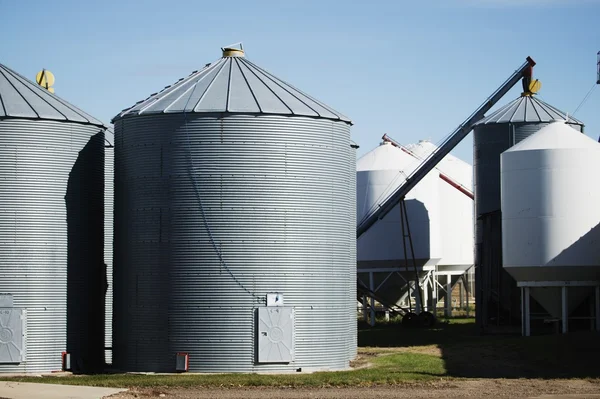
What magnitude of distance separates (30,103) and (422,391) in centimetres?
1565

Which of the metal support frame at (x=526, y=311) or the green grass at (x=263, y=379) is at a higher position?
the metal support frame at (x=526, y=311)

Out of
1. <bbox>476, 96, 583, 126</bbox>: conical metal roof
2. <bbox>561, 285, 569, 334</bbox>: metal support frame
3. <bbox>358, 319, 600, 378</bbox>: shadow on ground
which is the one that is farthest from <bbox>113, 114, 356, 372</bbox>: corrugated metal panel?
<bbox>476, 96, 583, 126</bbox>: conical metal roof

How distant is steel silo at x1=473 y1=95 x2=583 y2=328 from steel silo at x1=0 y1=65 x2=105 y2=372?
23482mm

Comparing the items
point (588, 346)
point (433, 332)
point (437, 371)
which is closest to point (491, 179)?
point (433, 332)

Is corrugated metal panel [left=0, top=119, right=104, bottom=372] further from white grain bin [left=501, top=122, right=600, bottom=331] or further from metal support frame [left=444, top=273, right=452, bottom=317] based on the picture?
metal support frame [left=444, top=273, right=452, bottom=317]

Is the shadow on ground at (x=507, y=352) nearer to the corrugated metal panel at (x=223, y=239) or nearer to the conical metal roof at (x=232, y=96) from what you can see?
the corrugated metal panel at (x=223, y=239)

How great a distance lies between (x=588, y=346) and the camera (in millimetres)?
39000

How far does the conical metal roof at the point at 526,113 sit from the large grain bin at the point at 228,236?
21408mm

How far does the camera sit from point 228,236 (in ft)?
108

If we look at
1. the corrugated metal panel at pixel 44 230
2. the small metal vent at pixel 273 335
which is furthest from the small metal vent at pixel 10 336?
the small metal vent at pixel 273 335

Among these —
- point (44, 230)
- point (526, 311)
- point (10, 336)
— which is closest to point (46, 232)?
point (44, 230)

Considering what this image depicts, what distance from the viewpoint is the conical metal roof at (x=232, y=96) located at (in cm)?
3366

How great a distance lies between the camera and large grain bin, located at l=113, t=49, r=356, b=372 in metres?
32.9

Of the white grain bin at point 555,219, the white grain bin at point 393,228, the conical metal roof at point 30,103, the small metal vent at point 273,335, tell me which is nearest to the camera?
the small metal vent at point 273,335
